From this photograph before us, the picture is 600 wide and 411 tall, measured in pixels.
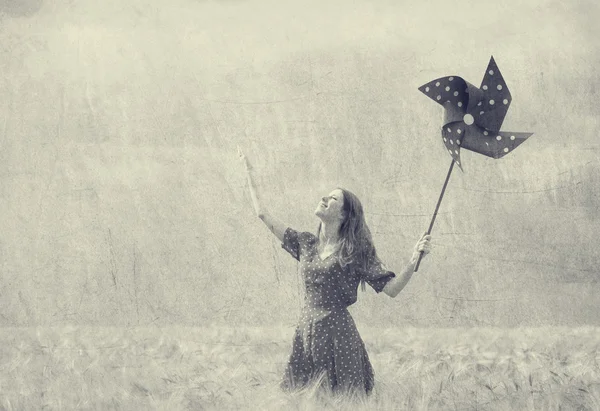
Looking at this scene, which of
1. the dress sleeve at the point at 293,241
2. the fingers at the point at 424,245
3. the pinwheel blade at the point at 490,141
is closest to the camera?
the fingers at the point at 424,245

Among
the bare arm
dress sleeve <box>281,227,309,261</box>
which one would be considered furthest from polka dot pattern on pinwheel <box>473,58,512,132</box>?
dress sleeve <box>281,227,309,261</box>

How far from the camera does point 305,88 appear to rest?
22.0ft


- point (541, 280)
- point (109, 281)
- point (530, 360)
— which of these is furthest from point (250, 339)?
point (541, 280)

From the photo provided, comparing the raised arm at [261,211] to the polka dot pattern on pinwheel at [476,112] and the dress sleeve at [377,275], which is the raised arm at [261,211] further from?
the polka dot pattern on pinwheel at [476,112]

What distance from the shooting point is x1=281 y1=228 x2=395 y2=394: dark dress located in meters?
4.64

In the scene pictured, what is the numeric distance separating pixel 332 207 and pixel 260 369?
1353 mm

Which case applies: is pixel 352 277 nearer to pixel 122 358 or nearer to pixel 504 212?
pixel 122 358

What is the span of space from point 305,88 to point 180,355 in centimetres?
225

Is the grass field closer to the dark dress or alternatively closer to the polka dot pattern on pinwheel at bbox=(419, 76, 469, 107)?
the dark dress

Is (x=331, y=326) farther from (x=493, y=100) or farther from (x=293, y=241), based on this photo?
(x=493, y=100)

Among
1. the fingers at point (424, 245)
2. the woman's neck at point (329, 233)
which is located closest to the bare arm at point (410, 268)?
the fingers at point (424, 245)

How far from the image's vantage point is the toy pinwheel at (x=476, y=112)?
4676 mm

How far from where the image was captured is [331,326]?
4660 mm

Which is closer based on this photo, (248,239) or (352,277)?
(352,277)
